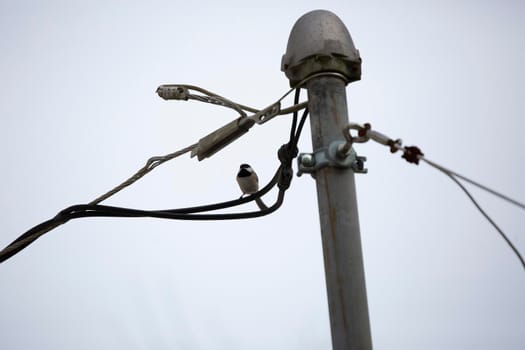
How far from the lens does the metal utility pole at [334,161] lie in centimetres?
234

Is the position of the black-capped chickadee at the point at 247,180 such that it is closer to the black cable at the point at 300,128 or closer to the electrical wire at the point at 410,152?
the black cable at the point at 300,128

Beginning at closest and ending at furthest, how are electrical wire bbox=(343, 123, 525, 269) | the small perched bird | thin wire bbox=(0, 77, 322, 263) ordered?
electrical wire bbox=(343, 123, 525, 269)
thin wire bbox=(0, 77, 322, 263)
the small perched bird

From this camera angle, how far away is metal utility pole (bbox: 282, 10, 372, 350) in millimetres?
2342

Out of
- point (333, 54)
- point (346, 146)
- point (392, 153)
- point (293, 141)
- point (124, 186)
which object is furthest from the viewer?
point (124, 186)

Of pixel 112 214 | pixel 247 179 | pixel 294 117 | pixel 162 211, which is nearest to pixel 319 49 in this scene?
pixel 294 117

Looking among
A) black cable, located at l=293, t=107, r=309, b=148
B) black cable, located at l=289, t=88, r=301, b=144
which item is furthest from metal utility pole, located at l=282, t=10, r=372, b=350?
black cable, located at l=293, t=107, r=309, b=148

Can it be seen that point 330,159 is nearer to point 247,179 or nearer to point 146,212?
point 247,179

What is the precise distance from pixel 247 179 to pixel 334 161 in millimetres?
1079

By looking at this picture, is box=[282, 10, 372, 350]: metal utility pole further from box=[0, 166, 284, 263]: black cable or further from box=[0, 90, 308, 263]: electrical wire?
box=[0, 166, 284, 263]: black cable

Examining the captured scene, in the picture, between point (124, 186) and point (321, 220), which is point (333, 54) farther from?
point (124, 186)

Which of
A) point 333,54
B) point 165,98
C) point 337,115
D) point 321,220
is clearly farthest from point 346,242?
point 165,98

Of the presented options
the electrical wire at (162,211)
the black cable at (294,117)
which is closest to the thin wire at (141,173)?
the electrical wire at (162,211)

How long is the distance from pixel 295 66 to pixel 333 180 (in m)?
0.66

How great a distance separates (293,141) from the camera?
10.6 feet
